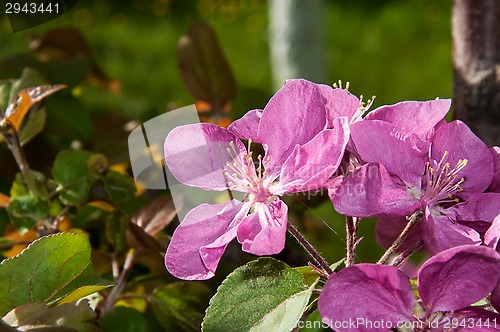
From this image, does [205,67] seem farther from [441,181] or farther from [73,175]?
[441,181]

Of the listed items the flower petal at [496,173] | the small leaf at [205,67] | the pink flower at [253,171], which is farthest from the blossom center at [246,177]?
the small leaf at [205,67]

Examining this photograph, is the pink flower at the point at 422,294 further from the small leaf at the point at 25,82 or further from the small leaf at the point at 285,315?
the small leaf at the point at 25,82

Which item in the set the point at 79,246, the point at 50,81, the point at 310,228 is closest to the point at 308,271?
the point at 79,246

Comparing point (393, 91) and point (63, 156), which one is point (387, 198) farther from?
point (393, 91)

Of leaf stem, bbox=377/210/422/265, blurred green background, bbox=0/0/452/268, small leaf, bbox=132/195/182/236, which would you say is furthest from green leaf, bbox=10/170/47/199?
blurred green background, bbox=0/0/452/268

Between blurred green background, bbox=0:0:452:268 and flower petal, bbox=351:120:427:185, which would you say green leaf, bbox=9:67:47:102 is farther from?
blurred green background, bbox=0:0:452:268

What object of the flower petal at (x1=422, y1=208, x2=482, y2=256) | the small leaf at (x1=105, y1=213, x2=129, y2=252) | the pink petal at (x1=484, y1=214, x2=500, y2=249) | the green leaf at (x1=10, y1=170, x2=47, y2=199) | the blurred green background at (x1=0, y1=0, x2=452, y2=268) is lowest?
the blurred green background at (x1=0, y1=0, x2=452, y2=268)

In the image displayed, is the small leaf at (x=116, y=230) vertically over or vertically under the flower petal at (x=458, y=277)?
under
